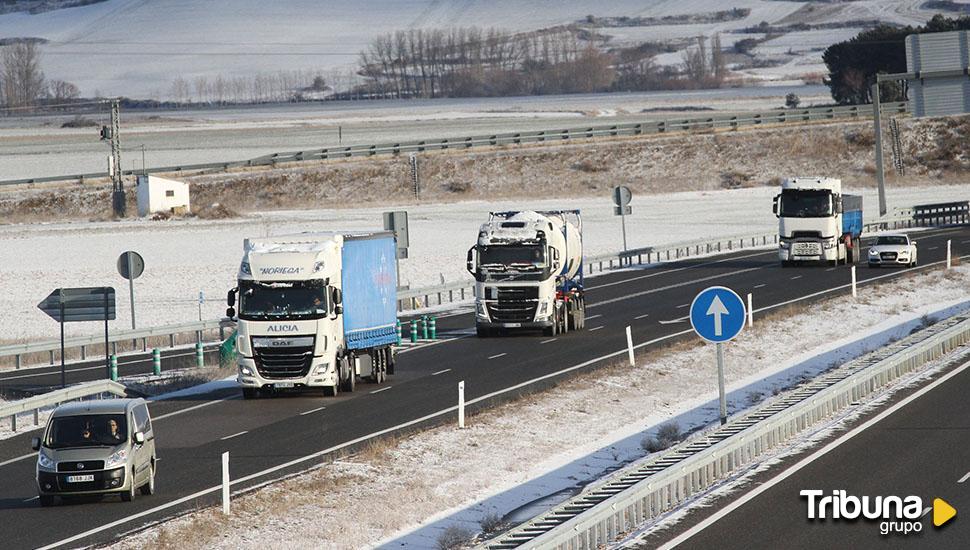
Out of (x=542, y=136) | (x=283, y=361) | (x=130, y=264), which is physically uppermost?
(x=542, y=136)

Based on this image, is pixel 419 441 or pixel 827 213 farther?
pixel 827 213

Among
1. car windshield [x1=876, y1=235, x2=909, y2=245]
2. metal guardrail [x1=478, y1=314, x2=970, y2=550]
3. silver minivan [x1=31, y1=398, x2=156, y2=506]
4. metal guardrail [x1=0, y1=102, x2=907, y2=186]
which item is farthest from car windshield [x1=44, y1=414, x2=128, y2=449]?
metal guardrail [x1=0, y1=102, x2=907, y2=186]

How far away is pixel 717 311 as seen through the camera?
22906mm

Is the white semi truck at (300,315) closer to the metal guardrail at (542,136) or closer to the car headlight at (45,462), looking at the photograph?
the car headlight at (45,462)

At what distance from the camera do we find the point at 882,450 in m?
23.1

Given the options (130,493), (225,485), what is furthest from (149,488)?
(225,485)

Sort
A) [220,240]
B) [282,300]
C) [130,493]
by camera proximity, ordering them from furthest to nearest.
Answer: [220,240] < [282,300] < [130,493]

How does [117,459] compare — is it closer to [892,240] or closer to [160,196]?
[892,240]

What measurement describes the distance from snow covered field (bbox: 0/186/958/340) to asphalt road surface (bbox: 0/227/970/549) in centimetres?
1413

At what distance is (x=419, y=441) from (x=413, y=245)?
5305 cm

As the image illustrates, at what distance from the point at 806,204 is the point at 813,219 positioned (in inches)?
27.5

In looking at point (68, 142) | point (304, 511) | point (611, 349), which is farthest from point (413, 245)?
point (68, 142)

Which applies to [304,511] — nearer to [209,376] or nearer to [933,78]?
[209,376]

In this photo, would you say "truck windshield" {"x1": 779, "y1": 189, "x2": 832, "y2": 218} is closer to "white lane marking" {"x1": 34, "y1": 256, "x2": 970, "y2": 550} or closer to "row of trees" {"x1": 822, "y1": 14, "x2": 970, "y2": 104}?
"white lane marking" {"x1": 34, "y1": 256, "x2": 970, "y2": 550}
